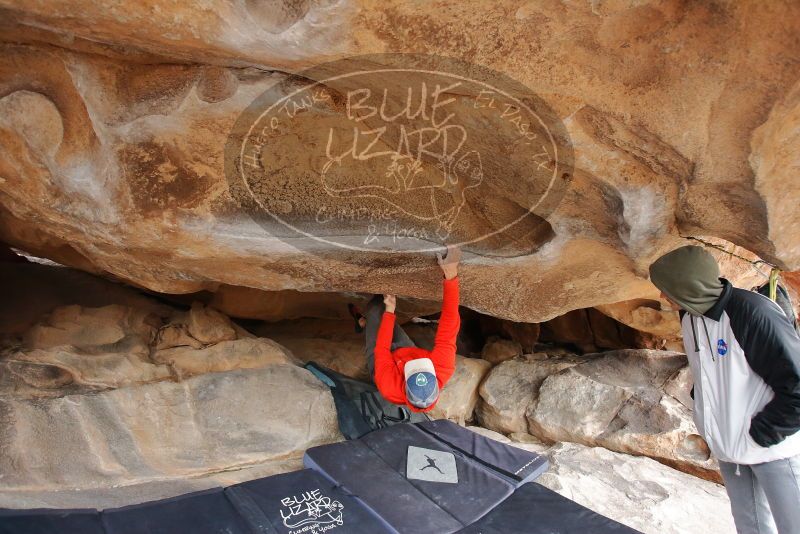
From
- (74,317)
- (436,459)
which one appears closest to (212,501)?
(436,459)

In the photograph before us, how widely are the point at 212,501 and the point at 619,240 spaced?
2.12 metres

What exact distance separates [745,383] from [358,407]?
2172mm

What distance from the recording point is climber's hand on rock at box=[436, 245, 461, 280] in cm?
277

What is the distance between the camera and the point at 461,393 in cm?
394

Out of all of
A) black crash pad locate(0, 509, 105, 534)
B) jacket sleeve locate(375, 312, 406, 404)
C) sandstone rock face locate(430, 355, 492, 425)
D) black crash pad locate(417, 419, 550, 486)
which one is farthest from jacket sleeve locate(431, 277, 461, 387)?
black crash pad locate(0, 509, 105, 534)

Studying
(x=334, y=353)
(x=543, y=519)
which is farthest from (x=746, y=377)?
(x=334, y=353)

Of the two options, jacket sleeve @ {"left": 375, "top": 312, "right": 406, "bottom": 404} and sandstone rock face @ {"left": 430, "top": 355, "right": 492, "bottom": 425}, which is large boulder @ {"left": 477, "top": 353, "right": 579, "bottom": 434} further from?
jacket sleeve @ {"left": 375, "top": 312, "right": 406, "bottom": 404}

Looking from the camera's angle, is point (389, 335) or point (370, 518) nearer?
point (370, 518)

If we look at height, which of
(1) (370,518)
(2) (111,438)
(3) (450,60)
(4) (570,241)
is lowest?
(1) (370,518)

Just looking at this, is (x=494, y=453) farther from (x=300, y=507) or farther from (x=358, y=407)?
(x=300, y=507)

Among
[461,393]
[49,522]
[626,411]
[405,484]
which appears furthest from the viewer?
[461,393]

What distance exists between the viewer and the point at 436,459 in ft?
9.76

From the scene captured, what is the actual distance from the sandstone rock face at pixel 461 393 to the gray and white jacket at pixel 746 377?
6.67ft

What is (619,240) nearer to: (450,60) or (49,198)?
(450,60)
